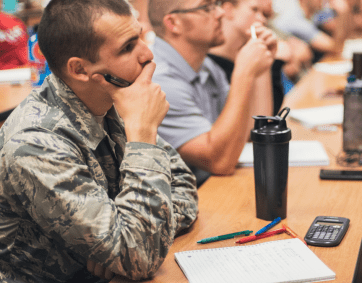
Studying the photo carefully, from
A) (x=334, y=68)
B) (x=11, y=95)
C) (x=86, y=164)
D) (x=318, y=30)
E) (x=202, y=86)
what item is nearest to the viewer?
(x=86, y=164)

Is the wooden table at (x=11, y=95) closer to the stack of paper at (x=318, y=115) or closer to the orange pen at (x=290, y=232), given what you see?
the stack of paper at (x=318, y=115)

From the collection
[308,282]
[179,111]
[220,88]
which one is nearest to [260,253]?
[308,282]

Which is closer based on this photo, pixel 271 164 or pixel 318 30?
pixel 271 164

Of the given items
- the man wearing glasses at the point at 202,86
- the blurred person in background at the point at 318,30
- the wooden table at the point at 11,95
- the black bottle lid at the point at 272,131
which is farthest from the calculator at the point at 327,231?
the blurred person in background at the point at 318,30

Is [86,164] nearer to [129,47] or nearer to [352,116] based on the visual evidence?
[129,47]

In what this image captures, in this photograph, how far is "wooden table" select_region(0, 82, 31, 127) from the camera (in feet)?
7.03

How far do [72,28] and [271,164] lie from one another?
20.8 inches

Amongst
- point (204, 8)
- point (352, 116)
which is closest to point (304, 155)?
point (352, 116)

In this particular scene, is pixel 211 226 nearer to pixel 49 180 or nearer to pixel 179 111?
pixel 49 180

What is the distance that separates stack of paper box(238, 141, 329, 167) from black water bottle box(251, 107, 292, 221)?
16.8 inches

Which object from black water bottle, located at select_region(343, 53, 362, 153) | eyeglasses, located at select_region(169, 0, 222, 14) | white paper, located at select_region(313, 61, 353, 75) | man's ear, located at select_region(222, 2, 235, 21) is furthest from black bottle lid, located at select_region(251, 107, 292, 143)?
white paper, located at select_region(313, 61, 353, 75)

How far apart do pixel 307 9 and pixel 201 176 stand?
4192 mm

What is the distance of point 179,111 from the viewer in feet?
4.90

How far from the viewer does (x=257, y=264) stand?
33.1 inches
